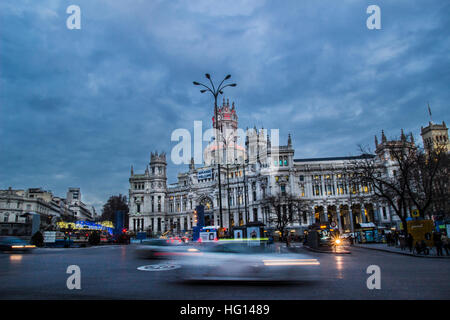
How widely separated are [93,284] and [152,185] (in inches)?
4133

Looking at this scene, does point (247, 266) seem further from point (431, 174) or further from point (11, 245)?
point (431, 174)

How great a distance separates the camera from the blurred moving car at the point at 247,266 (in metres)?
8.71

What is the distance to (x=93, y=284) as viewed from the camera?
9.34m

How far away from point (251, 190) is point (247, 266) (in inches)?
3002

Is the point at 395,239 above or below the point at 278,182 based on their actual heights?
below

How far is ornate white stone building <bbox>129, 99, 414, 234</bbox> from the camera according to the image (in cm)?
7525

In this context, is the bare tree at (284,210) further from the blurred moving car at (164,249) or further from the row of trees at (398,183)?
the blurred moving car at (164,249)

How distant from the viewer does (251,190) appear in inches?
3342

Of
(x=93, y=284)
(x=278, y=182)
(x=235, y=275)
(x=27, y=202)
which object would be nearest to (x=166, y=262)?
(x=93, y=284)

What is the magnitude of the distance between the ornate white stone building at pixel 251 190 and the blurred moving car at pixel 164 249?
38040mm

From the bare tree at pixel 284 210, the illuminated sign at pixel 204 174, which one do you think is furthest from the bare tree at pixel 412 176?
the illuminated sign at pixel 204 174

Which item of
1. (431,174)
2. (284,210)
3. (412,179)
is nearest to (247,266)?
(431,174)
